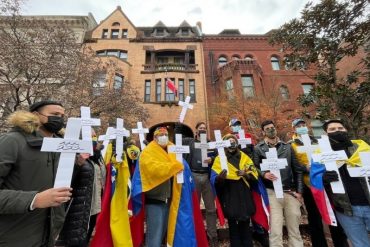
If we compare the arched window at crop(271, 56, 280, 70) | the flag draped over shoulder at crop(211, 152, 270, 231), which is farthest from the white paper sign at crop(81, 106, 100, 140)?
the arched window at crop(271, 56, 280, 70)

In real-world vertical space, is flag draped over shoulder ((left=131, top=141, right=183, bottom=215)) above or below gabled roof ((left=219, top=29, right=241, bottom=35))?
below

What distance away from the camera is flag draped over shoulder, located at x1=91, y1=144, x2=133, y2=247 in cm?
366

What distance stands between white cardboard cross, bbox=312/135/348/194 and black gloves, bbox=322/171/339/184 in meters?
0.04

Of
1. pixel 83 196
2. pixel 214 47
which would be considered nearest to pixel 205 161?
pixel 83 196

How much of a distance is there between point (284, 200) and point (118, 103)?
10.1 meters

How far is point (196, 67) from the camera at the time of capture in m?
20.9

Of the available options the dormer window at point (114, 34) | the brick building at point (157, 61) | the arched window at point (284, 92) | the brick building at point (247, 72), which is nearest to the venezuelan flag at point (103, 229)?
the brick building at point (247, 72)

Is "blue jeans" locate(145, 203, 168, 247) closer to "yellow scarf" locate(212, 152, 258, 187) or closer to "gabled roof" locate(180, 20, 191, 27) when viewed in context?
"yellow scarf" locate(212, 152, 258, 187)

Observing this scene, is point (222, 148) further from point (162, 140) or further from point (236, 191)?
point (162, 140)

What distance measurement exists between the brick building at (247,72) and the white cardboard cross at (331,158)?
43.8 ft

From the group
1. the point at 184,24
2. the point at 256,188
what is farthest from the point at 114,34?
the point at 256,188

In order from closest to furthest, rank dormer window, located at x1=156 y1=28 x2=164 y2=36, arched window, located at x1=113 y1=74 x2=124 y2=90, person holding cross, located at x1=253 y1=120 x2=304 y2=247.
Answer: person holding cross, located at x1=253 y1=120 x2=304 y2=247 → arched window, located at x1=113 y1=74 x2=124 y2=90 → dormer window, located at x1=156 y1=28 x2=164 y2=36

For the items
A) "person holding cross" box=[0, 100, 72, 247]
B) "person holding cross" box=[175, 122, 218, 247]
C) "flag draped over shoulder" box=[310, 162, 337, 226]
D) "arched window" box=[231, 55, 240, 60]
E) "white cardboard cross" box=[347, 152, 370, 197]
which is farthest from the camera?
"arched window" box=[231, 55, 240, 60]

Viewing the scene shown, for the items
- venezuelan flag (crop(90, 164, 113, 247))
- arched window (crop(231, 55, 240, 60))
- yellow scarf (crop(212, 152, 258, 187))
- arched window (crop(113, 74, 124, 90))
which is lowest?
venezuelan flag (crop(90, 164, 113, 247))
